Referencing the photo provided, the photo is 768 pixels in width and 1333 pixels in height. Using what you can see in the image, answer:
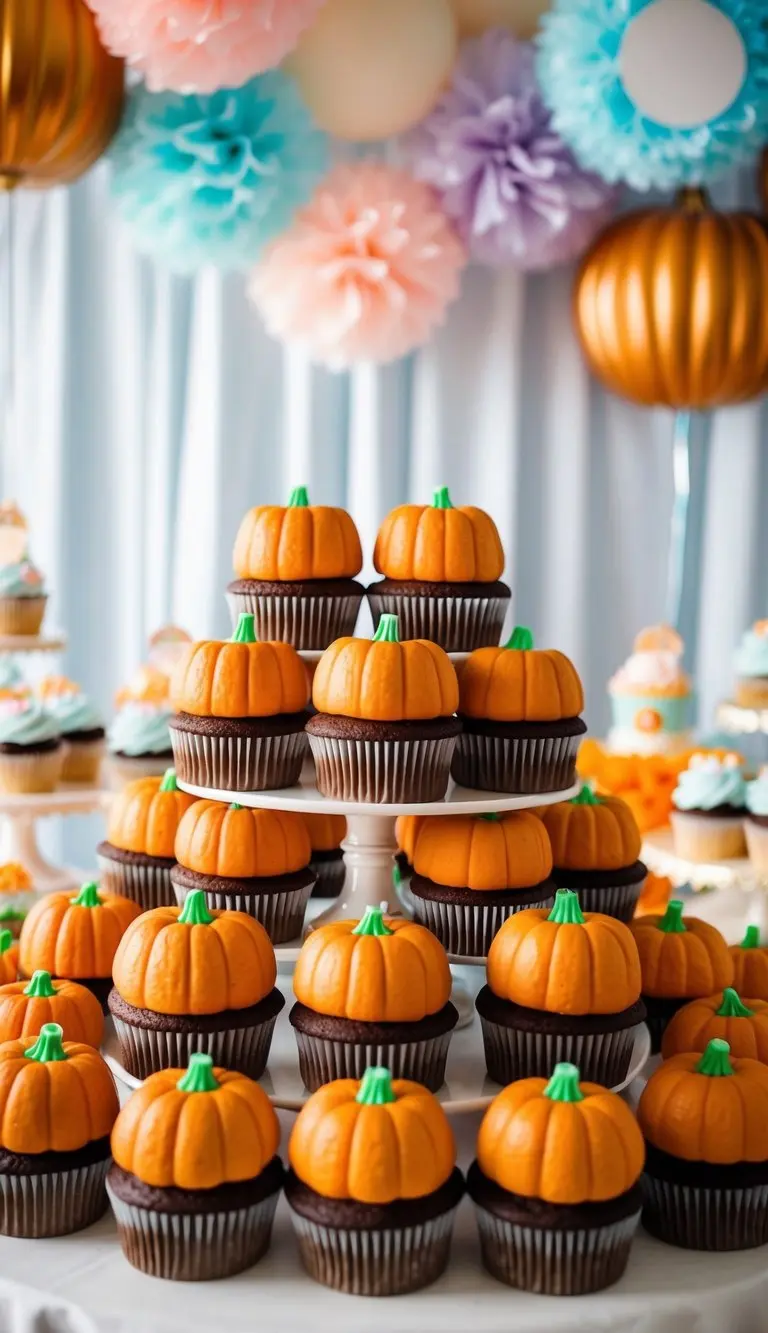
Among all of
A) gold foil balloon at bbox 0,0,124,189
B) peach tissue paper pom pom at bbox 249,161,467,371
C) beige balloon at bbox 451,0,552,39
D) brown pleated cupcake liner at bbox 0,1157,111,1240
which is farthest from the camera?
beige balloon at bbox 451,0,552,39

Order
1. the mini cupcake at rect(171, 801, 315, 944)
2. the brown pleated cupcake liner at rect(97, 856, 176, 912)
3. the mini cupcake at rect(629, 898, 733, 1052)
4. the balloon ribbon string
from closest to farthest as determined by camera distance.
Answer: the mini cupcake at rect(171, 801, 315, 944) → the mini cupcake at rect(629, 898, 733, 1052) → the brown pleated cupcake liner at rect(97, 856, 176, 912) → the balloon ribbon string

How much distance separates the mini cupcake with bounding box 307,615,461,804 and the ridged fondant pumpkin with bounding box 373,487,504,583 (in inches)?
7.1

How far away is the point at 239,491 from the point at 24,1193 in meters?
2.35

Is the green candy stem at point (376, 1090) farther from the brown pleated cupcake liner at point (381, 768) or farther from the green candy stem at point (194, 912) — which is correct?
the brown pleated cupcake liner at point (381, 768)

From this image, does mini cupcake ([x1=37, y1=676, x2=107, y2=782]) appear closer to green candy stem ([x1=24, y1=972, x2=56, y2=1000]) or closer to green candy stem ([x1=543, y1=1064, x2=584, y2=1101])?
green candy stem ([x1=24, y1=972, x2=56, y2=1000])

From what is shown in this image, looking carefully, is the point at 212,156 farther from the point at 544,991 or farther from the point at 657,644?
the point at 544,991

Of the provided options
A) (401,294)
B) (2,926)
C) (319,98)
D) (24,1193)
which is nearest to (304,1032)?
(24,1193)

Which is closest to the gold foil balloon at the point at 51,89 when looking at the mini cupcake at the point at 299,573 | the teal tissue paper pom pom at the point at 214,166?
the teal tissue paper pom pom at the point at 214,166

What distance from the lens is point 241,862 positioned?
1.93 metres

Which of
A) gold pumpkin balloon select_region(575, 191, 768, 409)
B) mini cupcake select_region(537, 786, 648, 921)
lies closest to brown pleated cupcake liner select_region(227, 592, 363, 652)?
mini cupcake select_region(537, 786, 648, 921)

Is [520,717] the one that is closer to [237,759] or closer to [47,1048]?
[237,759]

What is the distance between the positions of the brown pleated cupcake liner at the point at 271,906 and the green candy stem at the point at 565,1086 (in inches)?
21.0

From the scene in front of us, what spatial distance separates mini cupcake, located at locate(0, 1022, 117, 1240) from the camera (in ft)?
5.25

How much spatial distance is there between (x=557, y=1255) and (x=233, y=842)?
27.5 inches
